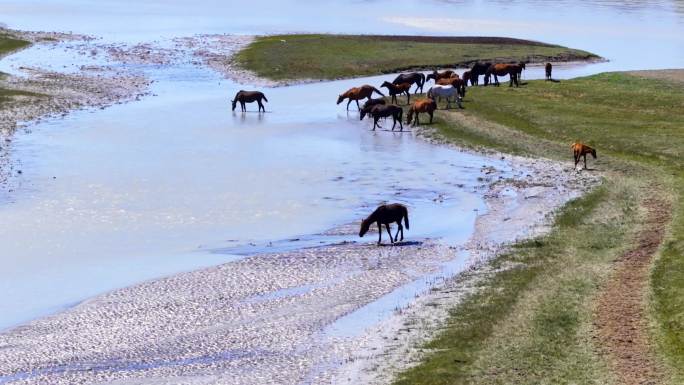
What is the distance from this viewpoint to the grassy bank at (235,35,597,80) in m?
60.5

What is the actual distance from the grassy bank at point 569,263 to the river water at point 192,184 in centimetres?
278

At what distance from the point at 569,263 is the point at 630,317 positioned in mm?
3886

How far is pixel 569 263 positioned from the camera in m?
21.8

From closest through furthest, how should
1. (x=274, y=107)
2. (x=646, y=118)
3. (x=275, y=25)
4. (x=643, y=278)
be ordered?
(x=643, y=278) < (x=646, y=118) < (x=274, y=107) < (x=275, y=25)

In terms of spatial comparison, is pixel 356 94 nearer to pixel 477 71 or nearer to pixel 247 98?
pixel 247 98

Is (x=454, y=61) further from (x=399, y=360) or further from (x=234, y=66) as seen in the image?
(x=399, y=360)

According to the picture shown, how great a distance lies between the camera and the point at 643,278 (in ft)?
66.7

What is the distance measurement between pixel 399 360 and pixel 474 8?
4495 inches

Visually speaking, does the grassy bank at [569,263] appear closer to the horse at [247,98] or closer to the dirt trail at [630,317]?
the dirt trail at [630,317]

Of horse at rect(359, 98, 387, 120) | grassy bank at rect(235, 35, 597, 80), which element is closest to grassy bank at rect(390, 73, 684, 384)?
horse at rect(359, 98, 387, 120)

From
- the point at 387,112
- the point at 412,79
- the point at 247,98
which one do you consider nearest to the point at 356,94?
the point at 247,98

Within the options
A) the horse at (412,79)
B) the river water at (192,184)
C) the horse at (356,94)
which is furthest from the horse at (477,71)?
the horse at (356,94)

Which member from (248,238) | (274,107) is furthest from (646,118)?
(248,238)

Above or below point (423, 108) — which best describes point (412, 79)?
above
